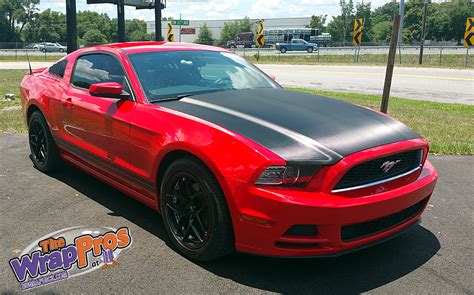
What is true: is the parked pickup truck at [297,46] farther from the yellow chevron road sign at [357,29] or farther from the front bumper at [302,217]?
the front bumper at [302,217]

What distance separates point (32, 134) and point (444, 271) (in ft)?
15.8

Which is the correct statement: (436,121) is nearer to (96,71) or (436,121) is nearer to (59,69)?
(96,71)

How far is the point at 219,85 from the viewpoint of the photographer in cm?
416

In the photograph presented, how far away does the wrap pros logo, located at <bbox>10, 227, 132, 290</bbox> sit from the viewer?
3.15m

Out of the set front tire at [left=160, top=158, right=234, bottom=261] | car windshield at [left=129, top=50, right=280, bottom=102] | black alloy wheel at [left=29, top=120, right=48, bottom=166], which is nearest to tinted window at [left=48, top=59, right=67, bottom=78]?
black alloy wheel at [left=29, top=120, right=48, bottom=166]

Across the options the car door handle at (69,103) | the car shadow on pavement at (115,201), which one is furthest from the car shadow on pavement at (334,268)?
the car door handle at (69,103)

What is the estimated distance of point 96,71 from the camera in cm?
450

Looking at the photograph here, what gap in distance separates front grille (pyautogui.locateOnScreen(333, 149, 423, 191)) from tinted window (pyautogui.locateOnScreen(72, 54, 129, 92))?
211 centimetres

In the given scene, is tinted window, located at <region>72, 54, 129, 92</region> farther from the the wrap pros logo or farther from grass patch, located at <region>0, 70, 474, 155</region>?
grass patch, located at <region>0, 70, 474, 155</region>

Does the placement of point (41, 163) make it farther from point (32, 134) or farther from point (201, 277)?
point (201, 277)

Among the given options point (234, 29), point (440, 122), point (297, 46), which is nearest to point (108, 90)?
point (440, 122)

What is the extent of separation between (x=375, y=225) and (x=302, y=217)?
0.62 metres

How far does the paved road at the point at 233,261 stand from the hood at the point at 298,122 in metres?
0.88

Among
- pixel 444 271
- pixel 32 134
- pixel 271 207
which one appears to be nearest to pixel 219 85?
pixel 271 207
